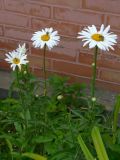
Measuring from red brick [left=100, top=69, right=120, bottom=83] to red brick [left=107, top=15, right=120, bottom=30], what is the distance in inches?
11.7

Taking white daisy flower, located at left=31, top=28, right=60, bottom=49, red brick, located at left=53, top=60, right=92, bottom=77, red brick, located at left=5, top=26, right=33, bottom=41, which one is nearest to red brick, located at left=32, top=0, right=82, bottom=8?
red brick, located at left=5, top=26, right=33, bottom=41

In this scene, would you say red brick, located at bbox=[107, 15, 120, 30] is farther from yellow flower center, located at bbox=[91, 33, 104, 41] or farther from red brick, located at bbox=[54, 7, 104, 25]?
yellow flower center, located at bbox=[91, 33, 104, 41]

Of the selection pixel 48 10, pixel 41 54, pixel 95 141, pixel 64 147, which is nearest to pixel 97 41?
pixel 95 141

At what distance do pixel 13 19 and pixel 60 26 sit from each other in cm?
30

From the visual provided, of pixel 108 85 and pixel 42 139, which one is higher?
pixel 108 85

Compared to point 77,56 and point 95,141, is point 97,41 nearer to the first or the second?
point 95,141

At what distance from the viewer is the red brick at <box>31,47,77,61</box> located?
2262mm

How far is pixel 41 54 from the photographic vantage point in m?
2.34

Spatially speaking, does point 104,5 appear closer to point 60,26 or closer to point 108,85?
point 60,26

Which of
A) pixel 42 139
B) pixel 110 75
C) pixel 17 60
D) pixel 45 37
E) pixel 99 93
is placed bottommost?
pixel 42 139

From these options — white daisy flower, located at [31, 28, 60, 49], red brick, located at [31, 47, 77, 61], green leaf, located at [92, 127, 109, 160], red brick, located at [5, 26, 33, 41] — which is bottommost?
green leaf, located at [92, 127, 109, 160]

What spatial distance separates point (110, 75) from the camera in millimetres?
2264

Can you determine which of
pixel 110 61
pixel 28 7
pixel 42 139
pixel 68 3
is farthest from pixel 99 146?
pixel 28 7

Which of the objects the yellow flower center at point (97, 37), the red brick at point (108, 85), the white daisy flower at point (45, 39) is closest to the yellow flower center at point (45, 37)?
the white daisy flower at point (45, 39)
